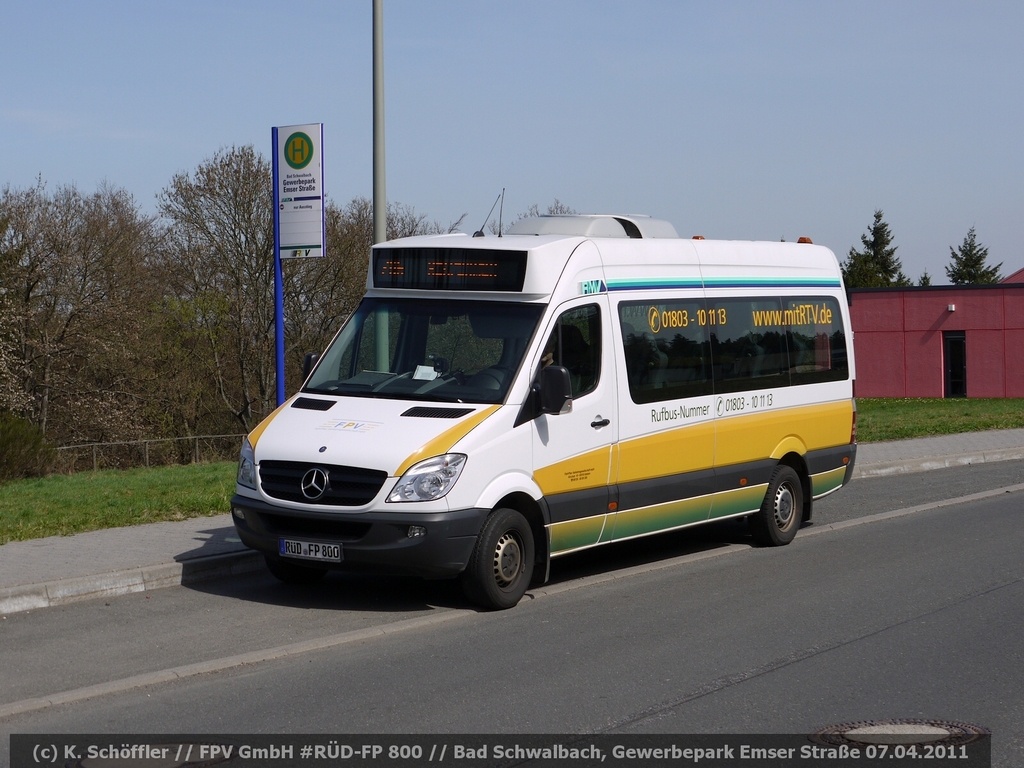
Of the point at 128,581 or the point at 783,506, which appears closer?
the point at 128,581

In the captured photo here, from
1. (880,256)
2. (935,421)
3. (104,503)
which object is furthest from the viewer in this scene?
(880,256)

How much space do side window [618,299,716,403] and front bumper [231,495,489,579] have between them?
2.23 meters

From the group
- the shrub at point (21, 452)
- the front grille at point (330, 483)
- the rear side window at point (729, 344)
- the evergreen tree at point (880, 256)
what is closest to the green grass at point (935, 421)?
the rear side window at point (729, 344)

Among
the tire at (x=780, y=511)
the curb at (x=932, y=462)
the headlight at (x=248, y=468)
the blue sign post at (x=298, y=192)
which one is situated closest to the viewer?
the headlight at (x=248, y=468)

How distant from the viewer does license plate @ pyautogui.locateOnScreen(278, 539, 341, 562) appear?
341 inches

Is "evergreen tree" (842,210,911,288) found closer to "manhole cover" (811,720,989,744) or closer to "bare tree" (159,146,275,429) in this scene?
"bare tree" (159,146,275,429)

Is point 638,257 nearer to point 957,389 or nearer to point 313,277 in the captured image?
point 313,277

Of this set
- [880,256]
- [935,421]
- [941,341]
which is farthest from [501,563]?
[880,256]

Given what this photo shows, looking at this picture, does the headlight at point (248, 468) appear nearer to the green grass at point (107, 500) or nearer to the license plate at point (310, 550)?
the license plate at point (310, 550)

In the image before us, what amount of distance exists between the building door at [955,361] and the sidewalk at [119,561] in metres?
47.7

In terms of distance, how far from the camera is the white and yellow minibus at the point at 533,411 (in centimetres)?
865

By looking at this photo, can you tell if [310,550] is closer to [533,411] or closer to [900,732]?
[533,411]

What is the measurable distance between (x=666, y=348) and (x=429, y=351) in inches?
87.4

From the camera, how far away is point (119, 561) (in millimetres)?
10125
